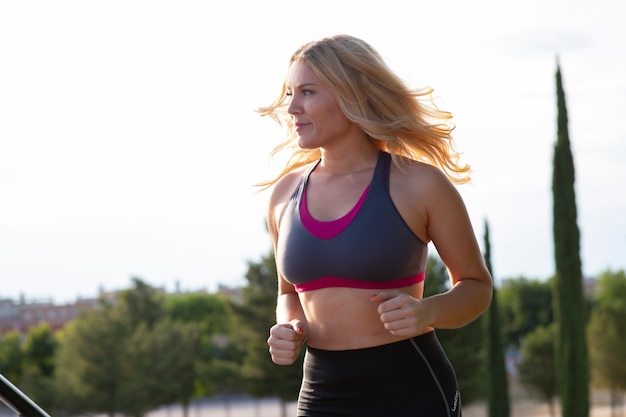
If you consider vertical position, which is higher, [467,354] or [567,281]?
[567,281]

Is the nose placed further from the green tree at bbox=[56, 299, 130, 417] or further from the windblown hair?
the green tree at bbox=[56, 299, 130, 417]

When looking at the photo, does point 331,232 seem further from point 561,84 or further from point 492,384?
point 492,384

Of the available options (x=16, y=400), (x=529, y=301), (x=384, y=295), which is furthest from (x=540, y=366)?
(x=16, y=400)

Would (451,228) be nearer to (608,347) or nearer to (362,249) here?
(362,249)

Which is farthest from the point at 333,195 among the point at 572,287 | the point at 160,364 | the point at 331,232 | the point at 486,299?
the point at 160,364

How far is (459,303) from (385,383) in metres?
0.26

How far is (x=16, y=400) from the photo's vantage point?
6.36 ft

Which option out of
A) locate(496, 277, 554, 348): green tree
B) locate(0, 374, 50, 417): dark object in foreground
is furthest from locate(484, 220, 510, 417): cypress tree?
locate(496, 277, 554, 348): green tree

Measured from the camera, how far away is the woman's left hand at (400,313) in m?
2.09

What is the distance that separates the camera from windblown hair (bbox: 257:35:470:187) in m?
2.35

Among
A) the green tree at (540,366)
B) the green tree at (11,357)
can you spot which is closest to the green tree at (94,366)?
the green tree at (11,357)

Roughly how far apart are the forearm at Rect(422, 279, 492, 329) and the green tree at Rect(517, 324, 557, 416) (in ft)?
111

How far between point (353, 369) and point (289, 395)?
2961cm

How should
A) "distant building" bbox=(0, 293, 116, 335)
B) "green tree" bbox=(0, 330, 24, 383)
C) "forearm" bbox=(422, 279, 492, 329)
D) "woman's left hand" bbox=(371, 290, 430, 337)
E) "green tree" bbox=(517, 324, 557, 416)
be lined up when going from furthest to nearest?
"distant building" bbox=(0, 293, 116, 335)
"green tree" bbox=(0, 330, 24, 383)
"green tree" bbox=(517, 324, 557, 416)
"forearm" bbox=(422, 279, 492, 329)
"woman's left hand" bbox=(371, 290, 430, 337)
